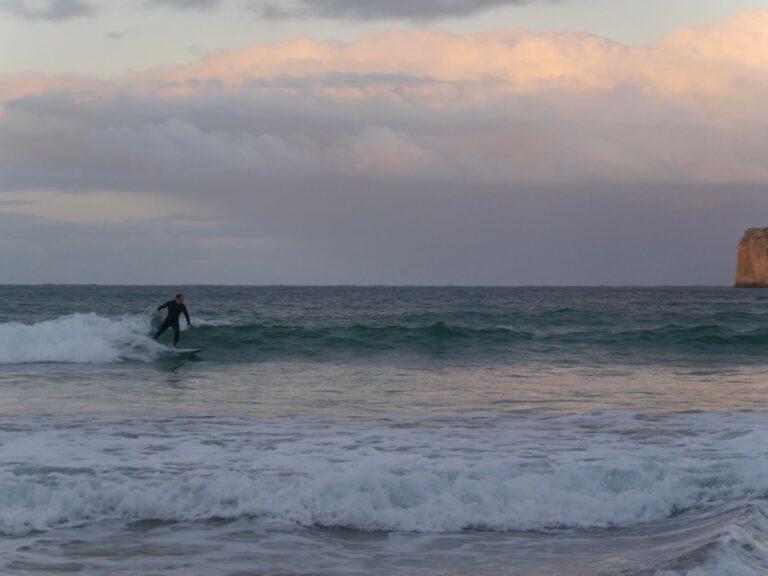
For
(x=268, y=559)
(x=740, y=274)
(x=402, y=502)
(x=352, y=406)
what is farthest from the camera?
(x=740, y=274)

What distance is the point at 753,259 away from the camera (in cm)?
12175

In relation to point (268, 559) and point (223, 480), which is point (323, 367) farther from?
point (268, 559)

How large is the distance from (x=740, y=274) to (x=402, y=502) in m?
129

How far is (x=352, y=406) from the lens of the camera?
13891 mm

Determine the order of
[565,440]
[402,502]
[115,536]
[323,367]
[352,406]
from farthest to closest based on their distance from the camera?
[323,367] → [352,406] → [565,440] → [402,502] → [115,536]

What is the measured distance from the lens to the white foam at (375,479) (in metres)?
7.86

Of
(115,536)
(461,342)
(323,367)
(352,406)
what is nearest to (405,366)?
(323,367)

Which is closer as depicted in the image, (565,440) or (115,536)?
(115,536)

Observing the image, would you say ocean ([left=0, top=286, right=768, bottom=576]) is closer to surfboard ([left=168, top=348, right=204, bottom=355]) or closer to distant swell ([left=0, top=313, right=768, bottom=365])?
distant swell ([left=0, top=313, right=768, bottom=365])

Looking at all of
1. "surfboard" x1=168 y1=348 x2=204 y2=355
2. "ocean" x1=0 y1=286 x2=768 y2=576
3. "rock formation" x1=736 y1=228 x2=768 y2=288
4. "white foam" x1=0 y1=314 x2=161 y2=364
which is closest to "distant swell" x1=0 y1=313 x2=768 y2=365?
"white foam" x1=0 y1=314 x2=161 y2=364

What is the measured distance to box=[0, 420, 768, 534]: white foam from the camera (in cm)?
786

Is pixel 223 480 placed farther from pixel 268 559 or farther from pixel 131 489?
pixel 268 559

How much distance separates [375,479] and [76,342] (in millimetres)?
16841

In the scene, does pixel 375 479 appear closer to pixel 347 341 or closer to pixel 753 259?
pixel 347 341
